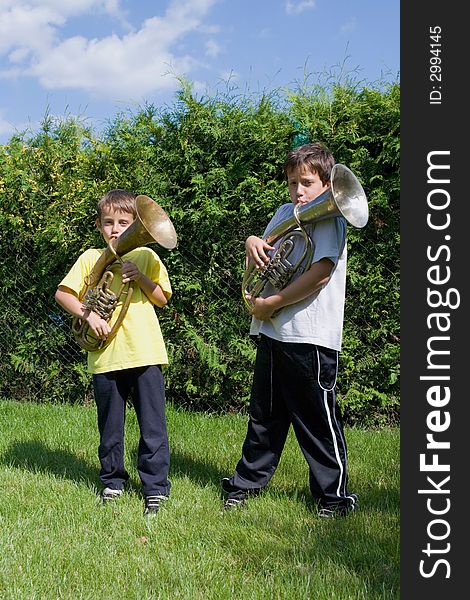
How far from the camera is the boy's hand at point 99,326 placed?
380cm

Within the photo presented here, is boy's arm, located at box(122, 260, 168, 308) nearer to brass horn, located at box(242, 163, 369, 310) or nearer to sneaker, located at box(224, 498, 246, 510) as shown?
brass horn, located at box(242, 163, 369, 310)

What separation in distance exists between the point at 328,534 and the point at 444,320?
1.25 meters

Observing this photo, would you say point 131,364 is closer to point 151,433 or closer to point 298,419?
point 151,433

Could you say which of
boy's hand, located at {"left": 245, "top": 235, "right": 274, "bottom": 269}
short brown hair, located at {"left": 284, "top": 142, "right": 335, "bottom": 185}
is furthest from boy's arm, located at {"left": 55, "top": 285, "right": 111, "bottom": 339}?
short brown hair, located at {"left": 284, "top": 142, "right": 335, "bottom": 185}

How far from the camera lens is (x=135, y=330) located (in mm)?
3824

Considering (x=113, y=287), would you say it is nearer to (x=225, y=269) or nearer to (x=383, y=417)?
(x=225, y=269)

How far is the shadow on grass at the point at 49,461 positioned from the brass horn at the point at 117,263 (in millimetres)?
976

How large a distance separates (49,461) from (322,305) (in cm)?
235

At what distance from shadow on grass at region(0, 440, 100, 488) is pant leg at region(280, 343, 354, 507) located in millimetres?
1387

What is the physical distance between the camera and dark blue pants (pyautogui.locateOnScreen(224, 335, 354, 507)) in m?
3.50

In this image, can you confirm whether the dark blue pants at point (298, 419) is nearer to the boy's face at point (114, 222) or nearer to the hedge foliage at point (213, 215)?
the boy's face at point (114, 222)

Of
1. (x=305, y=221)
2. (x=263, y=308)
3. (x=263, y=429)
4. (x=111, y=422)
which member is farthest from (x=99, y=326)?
(x=305, y=221)

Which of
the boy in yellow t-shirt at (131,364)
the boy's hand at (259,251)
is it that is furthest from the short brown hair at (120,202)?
the boy's hand at (259,251)

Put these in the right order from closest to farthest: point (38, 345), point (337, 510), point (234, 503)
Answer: point (337, 510)
point (234, 503)
point (38, 345)
